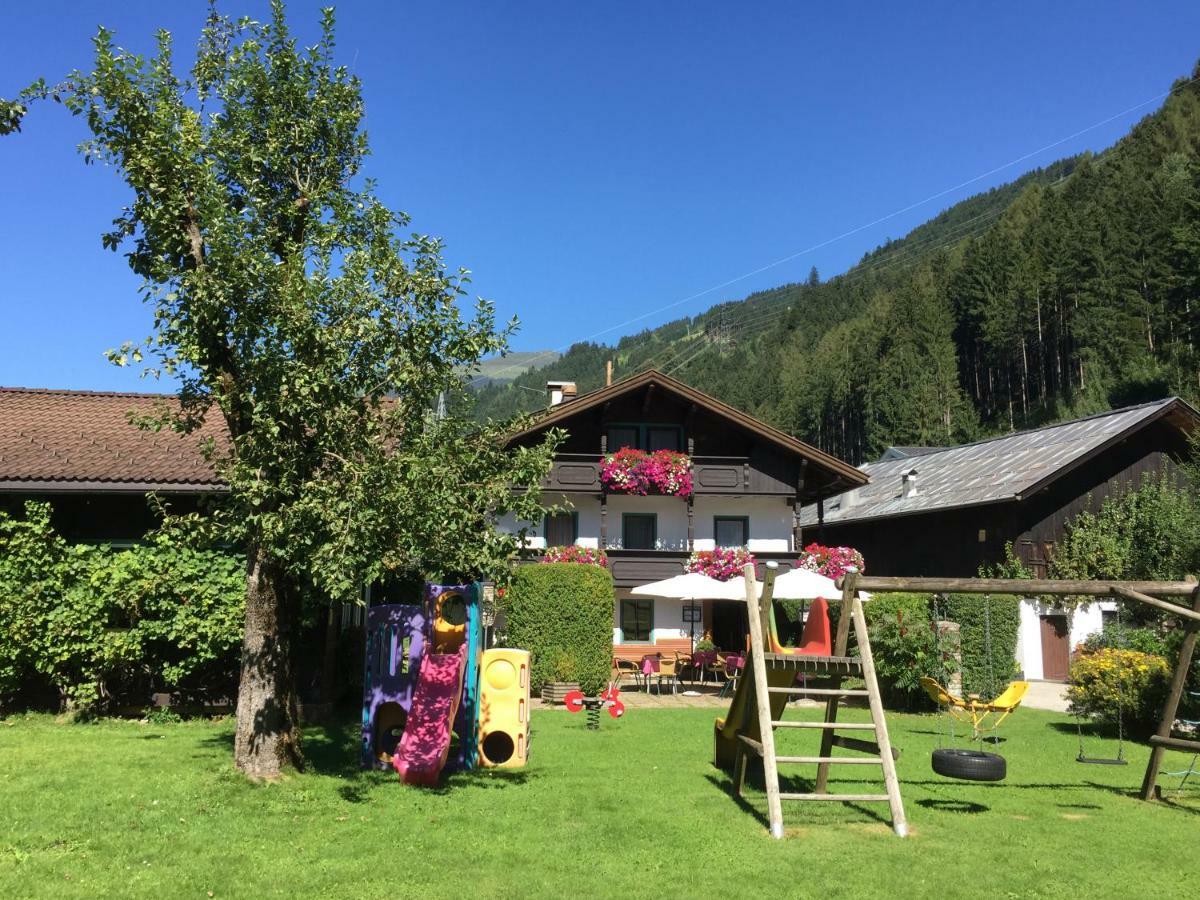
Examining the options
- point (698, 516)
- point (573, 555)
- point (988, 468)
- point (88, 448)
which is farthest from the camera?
point (988, 468)

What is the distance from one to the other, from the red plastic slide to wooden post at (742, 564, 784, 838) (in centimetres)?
325

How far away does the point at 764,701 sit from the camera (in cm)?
816

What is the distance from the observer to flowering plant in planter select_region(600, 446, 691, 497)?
2531cm

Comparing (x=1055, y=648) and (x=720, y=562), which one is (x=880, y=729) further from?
(x=1055, y=648)

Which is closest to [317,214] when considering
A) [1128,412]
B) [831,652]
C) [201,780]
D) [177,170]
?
[177,170]

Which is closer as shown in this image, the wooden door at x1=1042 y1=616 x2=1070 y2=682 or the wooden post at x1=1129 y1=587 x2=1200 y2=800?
the wooden post at x1=1129 y1=587 x2=1200 y2=800

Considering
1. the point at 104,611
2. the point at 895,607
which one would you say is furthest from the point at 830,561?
the point at 104,611

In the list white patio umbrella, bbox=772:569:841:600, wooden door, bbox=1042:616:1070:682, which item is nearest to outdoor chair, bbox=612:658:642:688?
white patio umbrella, bbox=772:569:841:600

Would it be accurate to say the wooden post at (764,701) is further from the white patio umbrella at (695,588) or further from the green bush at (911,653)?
the white patio umbrella at (695,588)

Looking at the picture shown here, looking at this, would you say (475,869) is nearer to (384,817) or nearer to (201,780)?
(384,817)

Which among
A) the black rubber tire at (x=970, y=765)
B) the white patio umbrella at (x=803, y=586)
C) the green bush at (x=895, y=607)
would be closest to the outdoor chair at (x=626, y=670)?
the white patio umbrella at (x=803, y=586)

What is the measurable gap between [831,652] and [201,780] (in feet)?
21.9

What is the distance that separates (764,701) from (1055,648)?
20942mm

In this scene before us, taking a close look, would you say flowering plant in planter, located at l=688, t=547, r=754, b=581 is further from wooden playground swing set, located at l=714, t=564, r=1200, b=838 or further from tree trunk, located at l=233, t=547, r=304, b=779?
tree trunk, located at l=233, t=547, r=304, b=779
